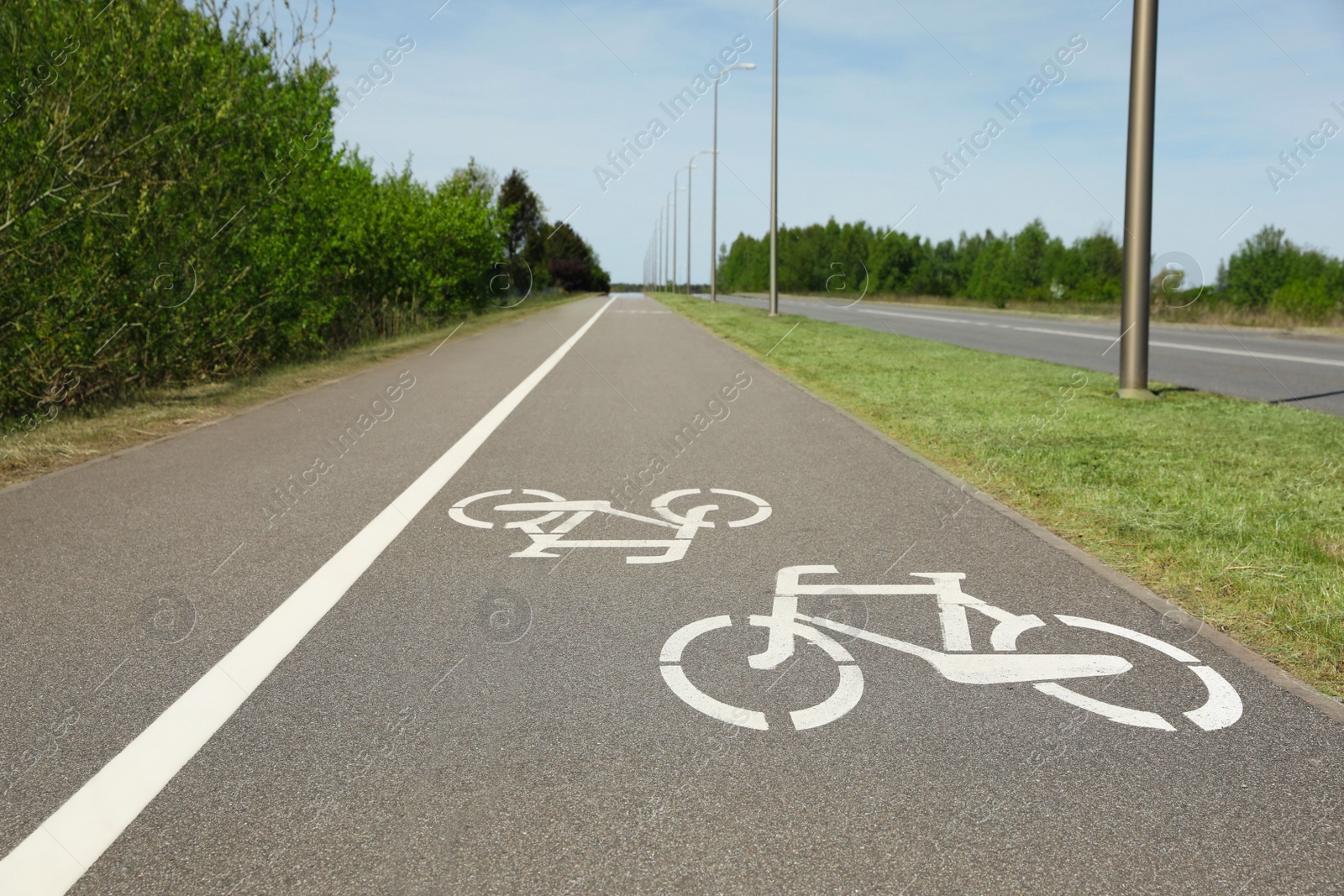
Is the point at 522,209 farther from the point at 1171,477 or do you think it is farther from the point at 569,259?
the point at 1171,477

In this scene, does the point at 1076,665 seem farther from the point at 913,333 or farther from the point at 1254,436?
the point at 913,333

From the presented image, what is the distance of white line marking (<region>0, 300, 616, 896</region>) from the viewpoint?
2.64 metres

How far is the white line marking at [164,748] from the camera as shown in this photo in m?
2.64

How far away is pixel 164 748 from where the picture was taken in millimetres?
3287

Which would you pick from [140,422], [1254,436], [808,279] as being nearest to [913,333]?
[1254,436]

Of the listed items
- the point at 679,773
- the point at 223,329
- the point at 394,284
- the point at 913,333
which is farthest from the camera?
the point at 913,333

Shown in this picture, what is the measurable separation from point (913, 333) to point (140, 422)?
23283mm

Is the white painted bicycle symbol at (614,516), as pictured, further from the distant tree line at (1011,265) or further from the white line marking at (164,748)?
the distant tree line at (1011,265)

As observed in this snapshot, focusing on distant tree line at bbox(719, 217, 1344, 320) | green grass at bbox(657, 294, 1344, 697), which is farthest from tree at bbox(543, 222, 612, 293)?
green grass at bbox(657, 294, 1344, 697)

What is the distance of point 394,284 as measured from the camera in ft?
89.9

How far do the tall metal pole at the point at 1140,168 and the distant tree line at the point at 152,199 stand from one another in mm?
9721

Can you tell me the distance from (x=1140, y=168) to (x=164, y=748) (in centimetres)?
1139

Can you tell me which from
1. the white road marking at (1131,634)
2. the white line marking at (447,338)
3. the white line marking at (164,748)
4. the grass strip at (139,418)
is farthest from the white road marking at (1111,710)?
the white line marking at (447,338)

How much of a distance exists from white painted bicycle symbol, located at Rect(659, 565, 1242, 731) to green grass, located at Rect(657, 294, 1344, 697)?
0.51m
